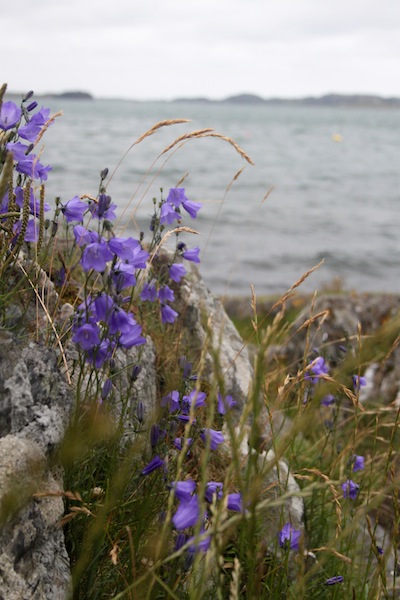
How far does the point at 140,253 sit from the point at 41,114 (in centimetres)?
69

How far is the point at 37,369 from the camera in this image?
1.97 metres

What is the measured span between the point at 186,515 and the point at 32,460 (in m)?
0.37

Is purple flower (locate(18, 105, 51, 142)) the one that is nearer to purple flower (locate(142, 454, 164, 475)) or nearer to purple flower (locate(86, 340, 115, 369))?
purple flower (locate(86, 340, 115, 369))

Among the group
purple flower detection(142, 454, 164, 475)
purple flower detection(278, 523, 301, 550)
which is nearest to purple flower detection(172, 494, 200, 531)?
purple flower detection(142, 454, 164, 475)

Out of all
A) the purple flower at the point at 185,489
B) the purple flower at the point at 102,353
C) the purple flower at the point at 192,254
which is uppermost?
the purple flower at the point at 192,254

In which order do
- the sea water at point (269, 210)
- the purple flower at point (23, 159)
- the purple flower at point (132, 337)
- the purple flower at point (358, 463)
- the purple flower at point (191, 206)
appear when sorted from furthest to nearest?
the sea water at point (269, 210) < the purple flower at point (358, 463) < the purple flower at point (191, 206) < the purple flower at point (23, 159) < the purple flower at point (132, 337)

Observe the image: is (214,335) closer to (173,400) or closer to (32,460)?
(173,400)

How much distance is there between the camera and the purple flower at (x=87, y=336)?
1.83 meters

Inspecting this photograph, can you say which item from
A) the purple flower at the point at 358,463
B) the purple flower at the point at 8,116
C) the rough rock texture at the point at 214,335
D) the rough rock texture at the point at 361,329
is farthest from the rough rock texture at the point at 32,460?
the rough rock texture at the point at 361,329

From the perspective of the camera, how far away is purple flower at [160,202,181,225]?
2.48 m

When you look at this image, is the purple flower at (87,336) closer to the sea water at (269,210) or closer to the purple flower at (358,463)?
the sea water at (269,210)

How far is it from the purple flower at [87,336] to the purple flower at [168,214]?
2.41 ft

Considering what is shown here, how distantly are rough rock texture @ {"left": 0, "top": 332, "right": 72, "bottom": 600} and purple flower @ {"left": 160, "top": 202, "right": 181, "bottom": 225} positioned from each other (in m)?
0.72

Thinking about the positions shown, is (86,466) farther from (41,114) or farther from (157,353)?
(41,114)
